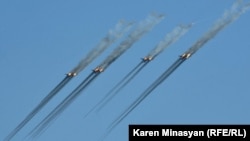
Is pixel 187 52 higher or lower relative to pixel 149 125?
higher

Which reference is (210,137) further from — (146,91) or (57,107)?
(57,107)

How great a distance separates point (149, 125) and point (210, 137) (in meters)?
1.57

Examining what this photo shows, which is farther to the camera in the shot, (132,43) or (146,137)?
(132,43)

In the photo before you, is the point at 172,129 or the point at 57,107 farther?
the point at 57,107

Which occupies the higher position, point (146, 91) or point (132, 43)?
point (132, 43)

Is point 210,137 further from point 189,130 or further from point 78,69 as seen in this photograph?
point 78,69

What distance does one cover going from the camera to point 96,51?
1625 centimetres

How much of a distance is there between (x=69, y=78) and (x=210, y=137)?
377cm

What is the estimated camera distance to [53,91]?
1611cm

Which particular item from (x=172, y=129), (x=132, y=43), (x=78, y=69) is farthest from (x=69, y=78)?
(x=172, y=129)

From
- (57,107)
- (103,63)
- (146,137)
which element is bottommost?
(146,137)

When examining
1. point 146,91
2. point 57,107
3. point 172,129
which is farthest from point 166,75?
point 57,107

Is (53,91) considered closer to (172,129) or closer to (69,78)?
(69,78)

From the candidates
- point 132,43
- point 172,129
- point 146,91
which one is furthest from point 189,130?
point 132,43
